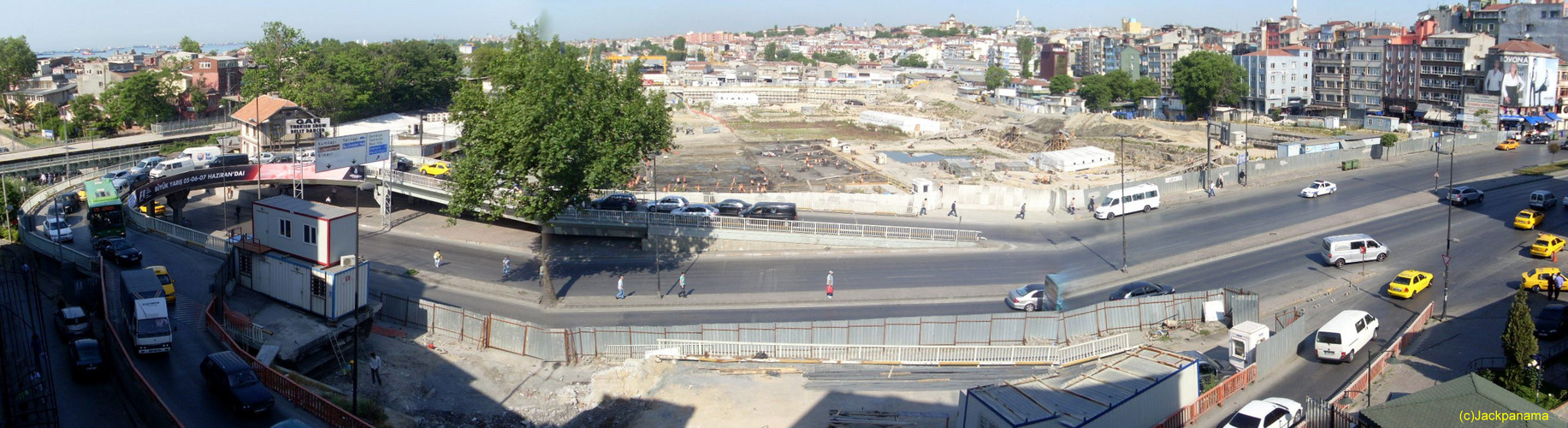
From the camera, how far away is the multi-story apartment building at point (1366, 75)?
3051 inches

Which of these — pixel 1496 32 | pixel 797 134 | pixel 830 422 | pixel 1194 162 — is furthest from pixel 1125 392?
pixel 1496 32

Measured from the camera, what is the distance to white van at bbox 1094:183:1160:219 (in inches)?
1502

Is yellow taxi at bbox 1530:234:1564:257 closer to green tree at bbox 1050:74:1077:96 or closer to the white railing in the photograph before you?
the white railing

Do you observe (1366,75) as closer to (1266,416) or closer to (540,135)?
(540,135)

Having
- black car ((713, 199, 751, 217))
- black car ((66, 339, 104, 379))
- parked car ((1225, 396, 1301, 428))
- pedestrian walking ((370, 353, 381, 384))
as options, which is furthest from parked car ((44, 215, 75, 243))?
parked car ((1225, 396, 1301, 428))

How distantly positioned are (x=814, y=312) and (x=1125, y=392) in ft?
37.8

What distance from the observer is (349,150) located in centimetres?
3769

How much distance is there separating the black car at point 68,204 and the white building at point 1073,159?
151ft

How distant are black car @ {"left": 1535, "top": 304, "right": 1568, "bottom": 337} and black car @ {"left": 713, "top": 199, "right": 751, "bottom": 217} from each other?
2329 centimetres

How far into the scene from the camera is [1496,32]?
79000 millimetres

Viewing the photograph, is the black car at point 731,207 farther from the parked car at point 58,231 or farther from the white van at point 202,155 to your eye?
the white van at point 202,155

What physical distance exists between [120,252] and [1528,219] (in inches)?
1712

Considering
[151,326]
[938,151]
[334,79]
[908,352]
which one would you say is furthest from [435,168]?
[938,151]

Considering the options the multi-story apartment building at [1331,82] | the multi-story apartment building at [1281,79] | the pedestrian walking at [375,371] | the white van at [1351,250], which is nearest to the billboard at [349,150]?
the pedestrian walking at [375,371]
